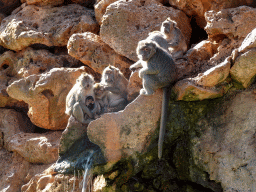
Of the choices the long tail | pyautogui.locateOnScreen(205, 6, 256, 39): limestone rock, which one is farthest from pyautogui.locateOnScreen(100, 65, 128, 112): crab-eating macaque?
pyautogui.locateOnScreen(205, 6, 256, 39): limestone rock

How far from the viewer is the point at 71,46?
6.35m

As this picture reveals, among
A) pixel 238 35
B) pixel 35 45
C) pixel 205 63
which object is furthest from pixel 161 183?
pixel 35 45

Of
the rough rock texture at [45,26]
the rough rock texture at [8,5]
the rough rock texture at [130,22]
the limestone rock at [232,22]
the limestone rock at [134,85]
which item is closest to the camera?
the limestone rock at [232,22]

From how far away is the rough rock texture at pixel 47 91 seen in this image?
632 cm

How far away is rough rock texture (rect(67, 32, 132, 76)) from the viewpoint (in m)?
6.36

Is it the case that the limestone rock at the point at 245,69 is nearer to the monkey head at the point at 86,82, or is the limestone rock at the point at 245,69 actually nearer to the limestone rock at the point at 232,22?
the limestone rock at the point at 232,22

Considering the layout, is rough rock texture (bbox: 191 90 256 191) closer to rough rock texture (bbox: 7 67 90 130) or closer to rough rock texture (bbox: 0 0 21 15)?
rough rock texture (bbox: 7 67 90 130)

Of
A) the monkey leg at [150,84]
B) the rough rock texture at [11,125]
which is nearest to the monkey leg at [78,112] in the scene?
the monkey leg at [150,84]

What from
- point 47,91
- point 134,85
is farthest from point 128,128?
point 47,91

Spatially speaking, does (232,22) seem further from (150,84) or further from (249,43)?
(150,84)

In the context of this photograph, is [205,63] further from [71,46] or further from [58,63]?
[58,63]

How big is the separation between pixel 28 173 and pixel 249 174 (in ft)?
15.6

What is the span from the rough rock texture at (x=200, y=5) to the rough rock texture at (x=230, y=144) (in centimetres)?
241

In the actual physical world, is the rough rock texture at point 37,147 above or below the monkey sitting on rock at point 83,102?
below
